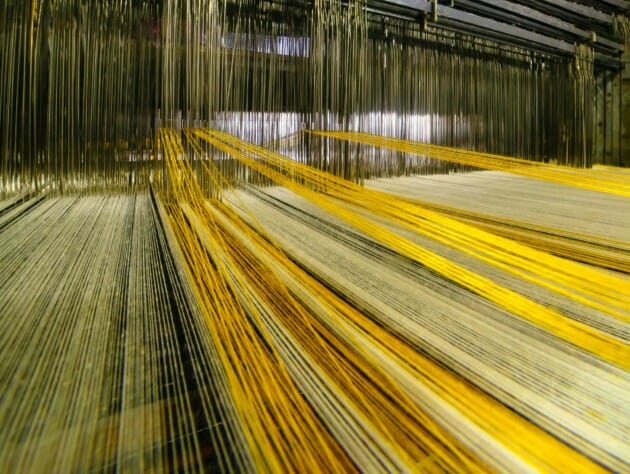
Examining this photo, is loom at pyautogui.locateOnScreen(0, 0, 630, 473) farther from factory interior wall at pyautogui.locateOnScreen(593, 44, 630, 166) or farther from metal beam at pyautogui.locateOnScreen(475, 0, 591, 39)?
factory interior wall at pyautogui.locateOnScreen(593, 44, 630, 166)

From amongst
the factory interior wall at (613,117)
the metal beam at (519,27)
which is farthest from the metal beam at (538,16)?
the factory interior wall at (613,117)

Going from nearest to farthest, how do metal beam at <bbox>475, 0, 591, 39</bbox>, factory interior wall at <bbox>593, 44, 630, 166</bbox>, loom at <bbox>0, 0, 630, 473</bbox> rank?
loom at <bbox>0, 0, 630, 473</bbox>
metal beam at <bbox>475, 0, 591, 39</bbox>
factory interior wall at <bbox>593, 44, 630, 166</bbox>

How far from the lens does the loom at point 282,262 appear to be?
0.39 m

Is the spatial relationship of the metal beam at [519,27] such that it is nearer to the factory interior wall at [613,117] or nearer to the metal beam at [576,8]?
the metal beam at [576,8]

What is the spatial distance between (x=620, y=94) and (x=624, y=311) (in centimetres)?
396

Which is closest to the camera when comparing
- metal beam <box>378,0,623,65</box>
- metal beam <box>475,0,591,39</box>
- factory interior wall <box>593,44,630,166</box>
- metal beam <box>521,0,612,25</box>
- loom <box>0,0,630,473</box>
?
loom <box>0,0,630,473</box>

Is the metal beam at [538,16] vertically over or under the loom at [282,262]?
over

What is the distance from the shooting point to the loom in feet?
1.27

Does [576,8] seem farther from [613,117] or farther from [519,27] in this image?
[613,117]

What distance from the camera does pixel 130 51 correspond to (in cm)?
153

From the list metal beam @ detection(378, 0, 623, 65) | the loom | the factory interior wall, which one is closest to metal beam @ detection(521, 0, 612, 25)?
metal beam @ detection(378, 0, 623, 65)

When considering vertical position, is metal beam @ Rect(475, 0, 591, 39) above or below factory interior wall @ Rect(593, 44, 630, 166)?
above

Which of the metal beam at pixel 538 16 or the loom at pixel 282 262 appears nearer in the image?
the loom at pixel 282 262

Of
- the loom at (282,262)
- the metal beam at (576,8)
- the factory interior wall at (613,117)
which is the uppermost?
the metal beam at (576,8)
